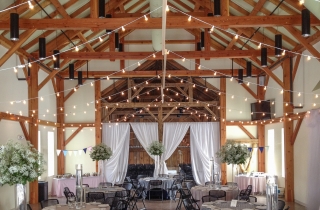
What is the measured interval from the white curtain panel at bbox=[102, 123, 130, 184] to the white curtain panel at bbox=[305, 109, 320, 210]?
329 inches

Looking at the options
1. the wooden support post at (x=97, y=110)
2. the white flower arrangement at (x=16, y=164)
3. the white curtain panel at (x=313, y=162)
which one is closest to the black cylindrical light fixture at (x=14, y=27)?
the white flower arrangement at (x=16, y=164)

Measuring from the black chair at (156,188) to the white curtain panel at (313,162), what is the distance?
4.58 meters

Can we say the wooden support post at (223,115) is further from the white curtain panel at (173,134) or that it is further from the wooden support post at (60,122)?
the wooden support post at (60,122)

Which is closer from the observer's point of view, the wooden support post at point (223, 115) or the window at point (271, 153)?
the window at point (271, 153)

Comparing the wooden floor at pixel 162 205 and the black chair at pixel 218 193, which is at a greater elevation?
the black chair at pixel 218 193

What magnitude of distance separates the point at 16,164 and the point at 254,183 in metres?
10.2

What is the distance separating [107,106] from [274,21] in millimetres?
9738

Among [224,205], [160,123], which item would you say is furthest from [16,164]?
[160,123]

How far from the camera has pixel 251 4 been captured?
11336mm

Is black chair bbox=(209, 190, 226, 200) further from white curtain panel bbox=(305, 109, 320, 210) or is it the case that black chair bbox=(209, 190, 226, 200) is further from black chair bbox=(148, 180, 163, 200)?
black chair bbox=(148, 180, 163, 200)

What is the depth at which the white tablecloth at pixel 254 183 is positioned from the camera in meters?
14.6

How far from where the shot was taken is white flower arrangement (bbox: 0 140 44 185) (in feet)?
20.7

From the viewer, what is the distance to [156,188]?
13.9 metres

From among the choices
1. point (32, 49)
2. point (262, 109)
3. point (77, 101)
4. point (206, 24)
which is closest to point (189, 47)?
point (262, 109)
